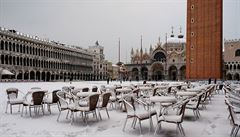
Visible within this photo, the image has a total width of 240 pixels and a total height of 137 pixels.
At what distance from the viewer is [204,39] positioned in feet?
146

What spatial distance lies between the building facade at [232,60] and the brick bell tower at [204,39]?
3081 centimetres

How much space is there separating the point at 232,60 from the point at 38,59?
180 feet

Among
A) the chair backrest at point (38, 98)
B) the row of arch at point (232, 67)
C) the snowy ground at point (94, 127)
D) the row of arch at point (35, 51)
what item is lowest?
the snowy ground at point (94, 127)

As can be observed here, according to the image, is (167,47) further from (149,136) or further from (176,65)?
(149,136)

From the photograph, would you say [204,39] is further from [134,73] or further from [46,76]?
[134,73]

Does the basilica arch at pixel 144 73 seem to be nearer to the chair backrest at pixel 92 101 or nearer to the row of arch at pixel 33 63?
the row of arch at pixel 33 63

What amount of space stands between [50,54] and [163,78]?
35.4 metres

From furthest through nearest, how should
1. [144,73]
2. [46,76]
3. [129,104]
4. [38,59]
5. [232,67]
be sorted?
[144,73]
[232,67]
[46,76]
[38,59]
[129,104]

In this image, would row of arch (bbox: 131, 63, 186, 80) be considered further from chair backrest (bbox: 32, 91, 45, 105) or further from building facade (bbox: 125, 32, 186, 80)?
chair backrest (bbox: 32, 91, 45, 105)

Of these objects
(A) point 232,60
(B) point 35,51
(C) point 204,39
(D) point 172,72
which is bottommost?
(D) point 172,72

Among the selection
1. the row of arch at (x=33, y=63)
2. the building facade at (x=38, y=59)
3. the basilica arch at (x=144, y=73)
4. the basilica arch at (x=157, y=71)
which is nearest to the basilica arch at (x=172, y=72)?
the basilica arch at (x=157, y=71)

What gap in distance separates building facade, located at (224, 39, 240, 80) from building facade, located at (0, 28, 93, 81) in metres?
47.4

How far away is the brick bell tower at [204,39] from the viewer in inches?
1695

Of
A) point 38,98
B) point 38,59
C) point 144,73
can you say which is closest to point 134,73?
point 144,73
